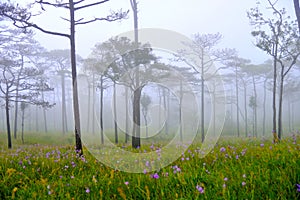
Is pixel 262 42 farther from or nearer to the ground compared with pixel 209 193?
farther from the ground

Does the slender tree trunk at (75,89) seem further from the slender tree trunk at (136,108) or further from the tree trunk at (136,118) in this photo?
the tree trunk at (136,118)

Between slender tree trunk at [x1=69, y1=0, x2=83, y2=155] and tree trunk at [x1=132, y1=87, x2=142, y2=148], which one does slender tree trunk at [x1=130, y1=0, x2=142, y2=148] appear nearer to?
tree trunk at [x1=132, y1=87, x2=142, y2=148]

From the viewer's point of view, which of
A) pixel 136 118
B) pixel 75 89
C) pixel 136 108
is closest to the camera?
pixel 75 89

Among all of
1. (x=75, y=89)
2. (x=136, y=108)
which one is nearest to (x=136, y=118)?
(x=136, y=108)

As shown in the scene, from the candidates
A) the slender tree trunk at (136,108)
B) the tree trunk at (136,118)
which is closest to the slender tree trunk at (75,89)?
the slender tree trunk at (136,108)

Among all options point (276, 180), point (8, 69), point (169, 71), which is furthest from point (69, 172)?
point (8, 69)

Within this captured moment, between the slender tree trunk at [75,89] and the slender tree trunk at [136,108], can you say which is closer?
the slender tree trunk at [75,89]

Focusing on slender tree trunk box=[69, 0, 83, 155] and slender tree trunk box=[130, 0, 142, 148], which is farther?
slender tree trunk box=[130, 0, 142, 148]

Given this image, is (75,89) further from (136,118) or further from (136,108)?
(136,118)

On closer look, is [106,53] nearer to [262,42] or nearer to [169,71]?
[169,71]

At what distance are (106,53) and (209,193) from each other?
33.0ft

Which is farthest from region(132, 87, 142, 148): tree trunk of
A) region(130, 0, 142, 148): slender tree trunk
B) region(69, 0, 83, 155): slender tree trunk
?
region(69, 0, 83, 155): slender tree trunk

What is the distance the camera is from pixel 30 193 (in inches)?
125

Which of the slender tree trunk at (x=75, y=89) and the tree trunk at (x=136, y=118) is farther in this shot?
the tree trunk at (x=136, y=118)
